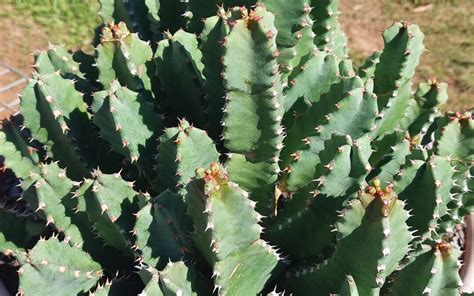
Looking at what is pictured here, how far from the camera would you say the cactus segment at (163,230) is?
1982mm

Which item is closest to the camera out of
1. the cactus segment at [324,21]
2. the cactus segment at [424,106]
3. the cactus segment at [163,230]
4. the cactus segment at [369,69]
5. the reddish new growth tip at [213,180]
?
the reddish new growth tip at [213,180]

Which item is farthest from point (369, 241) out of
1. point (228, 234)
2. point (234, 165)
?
point (234, 165)

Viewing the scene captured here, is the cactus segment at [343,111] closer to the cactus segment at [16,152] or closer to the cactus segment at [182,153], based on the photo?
the cactus segment at [182,153]

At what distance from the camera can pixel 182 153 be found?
200 cm

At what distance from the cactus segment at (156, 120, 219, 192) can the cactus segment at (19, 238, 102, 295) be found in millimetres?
465

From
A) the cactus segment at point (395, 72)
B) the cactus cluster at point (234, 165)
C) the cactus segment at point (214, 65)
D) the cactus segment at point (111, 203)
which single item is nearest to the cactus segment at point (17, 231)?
the cactus cluster at point (234, 165)

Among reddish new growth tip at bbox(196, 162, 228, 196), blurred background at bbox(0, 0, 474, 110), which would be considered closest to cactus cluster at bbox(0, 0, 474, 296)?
reddish new growth tip at bbox(196, 162, 228, 196)

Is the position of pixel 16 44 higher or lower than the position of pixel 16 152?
lower

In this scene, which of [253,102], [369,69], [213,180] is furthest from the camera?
[369,69]

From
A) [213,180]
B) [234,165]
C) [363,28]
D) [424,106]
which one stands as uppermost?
[213,180]

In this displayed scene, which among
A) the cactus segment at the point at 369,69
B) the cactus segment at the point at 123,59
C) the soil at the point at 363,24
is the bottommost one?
the soil at the point at 363,24

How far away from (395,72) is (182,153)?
103cm

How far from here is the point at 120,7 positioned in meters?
2.69

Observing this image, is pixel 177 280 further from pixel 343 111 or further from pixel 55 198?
pixel 343 111
